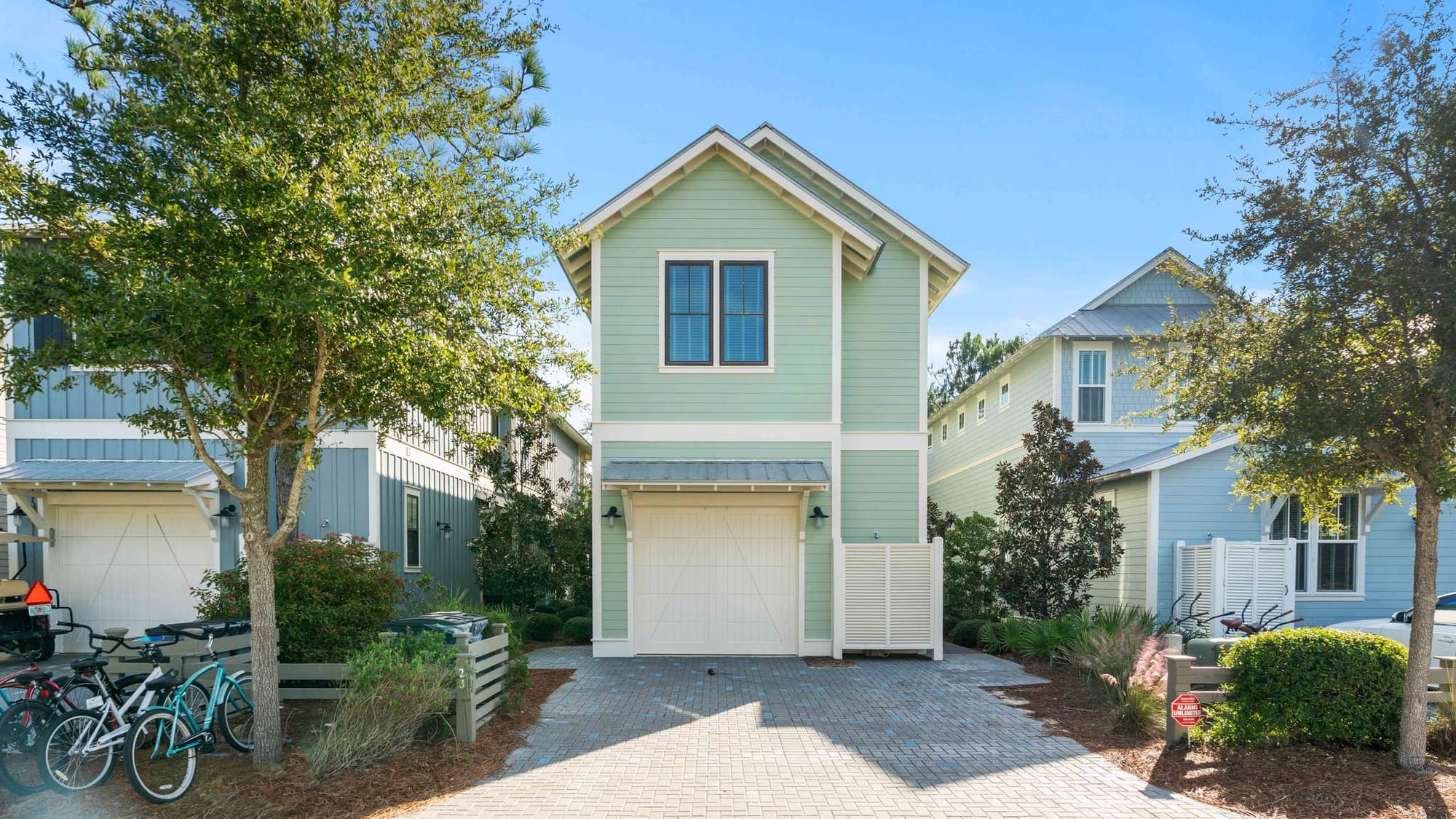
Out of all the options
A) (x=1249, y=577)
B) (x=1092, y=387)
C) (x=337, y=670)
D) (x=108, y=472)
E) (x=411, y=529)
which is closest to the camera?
(x=337, y=670)

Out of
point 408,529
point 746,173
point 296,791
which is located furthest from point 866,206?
point 296,791

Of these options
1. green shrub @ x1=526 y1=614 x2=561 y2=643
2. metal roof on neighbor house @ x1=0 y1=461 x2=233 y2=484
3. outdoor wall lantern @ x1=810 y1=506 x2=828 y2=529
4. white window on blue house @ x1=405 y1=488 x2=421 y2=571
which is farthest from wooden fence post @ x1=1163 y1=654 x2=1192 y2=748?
metal roof on neighbor house @ x1=0 y1=461 x2=233 y2=484

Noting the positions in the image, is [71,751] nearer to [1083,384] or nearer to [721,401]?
[721,401]

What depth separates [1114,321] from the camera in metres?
19.4

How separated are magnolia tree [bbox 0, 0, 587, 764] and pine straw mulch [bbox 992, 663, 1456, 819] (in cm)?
648

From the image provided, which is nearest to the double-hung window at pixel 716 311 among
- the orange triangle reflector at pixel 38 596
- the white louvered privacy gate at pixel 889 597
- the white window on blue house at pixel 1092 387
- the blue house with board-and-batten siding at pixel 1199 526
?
the white louvered privacy gate at pixel 889 597

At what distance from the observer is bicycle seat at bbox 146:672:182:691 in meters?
6.88

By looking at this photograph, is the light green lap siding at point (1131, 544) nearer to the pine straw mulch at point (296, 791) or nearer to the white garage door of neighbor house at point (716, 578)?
the white garage door of neighbor house at point (716, 578)

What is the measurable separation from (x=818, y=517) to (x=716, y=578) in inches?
72.5

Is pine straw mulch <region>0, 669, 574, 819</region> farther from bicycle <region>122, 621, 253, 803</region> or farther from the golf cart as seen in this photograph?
the golf cart

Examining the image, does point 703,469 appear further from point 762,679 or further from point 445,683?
point 445,683

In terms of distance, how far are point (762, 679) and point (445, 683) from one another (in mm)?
4789

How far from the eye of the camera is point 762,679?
11.3m

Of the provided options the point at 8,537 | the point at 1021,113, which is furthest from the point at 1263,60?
the point at 8,537
